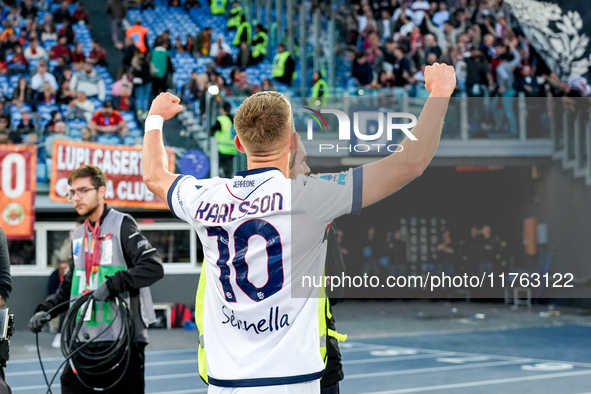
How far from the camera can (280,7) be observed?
21594 mm

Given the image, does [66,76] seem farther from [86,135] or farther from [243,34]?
[243,34]

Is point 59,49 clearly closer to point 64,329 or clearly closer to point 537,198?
point 537,198

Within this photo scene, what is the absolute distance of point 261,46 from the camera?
2166cm

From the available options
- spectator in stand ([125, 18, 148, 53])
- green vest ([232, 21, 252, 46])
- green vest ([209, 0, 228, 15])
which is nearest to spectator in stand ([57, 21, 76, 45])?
spectator in stand ([125, 18, 148, 53])

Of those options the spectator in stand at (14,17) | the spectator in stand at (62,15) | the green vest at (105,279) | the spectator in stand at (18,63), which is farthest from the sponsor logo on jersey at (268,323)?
the spectator in stand at (62,15)

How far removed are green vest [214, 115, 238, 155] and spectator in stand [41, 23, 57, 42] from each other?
887 cm

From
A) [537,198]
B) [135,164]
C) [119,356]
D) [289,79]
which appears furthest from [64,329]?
[289,79]

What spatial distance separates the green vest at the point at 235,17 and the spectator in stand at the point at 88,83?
6184 millimetres

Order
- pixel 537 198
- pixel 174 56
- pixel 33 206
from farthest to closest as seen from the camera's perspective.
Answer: pixel 174 56
pixel 33 206
pixel 537 198

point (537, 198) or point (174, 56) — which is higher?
point (174, 56)

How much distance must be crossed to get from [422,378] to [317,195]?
719 centimetres

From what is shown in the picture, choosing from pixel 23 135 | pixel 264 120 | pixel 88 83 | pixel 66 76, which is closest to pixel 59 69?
pixel 66 76

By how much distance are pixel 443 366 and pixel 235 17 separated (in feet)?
51.8

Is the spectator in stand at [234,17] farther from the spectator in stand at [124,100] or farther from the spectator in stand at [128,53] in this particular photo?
the spectator in stand at [124,100]
